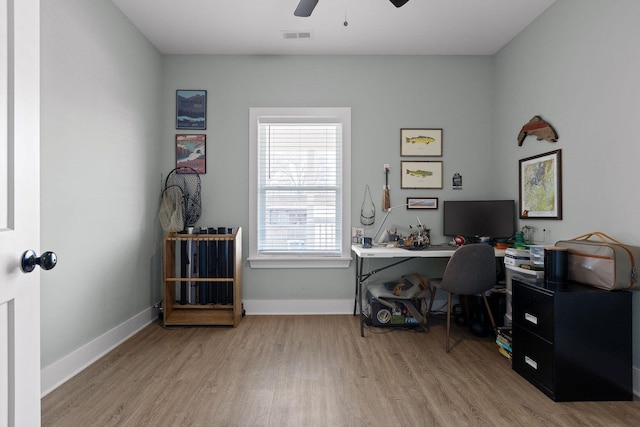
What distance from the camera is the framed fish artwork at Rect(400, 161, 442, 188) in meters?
3.81

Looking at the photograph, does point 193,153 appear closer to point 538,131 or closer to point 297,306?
point 297,306

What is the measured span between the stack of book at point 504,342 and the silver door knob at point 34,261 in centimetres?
287

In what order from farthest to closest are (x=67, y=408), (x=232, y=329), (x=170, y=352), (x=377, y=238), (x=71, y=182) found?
(x=377, y=238) < (x=232, y=329) < (x=170, y=352) < (x=71, y=182) < (x=67, y=408)

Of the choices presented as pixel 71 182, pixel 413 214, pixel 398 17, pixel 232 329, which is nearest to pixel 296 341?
pixel 232 329

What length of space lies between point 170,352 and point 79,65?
2.21 meters

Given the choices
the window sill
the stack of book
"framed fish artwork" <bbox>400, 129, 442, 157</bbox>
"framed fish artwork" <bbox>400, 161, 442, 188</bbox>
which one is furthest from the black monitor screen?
the window sill

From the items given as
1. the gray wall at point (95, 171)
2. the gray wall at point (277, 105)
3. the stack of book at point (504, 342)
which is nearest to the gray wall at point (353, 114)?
the gray wall at point (277, 105)

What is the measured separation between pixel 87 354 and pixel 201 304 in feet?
3.67

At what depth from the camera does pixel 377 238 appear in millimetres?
3805

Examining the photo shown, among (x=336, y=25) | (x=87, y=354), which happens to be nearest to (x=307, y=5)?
(x=336, y=25)

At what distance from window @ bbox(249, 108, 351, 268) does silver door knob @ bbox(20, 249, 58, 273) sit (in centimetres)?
275

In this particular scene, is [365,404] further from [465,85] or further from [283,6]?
[465,85]

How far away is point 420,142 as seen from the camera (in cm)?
381

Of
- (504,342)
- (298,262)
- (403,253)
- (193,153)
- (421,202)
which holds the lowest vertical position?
(504,342)
